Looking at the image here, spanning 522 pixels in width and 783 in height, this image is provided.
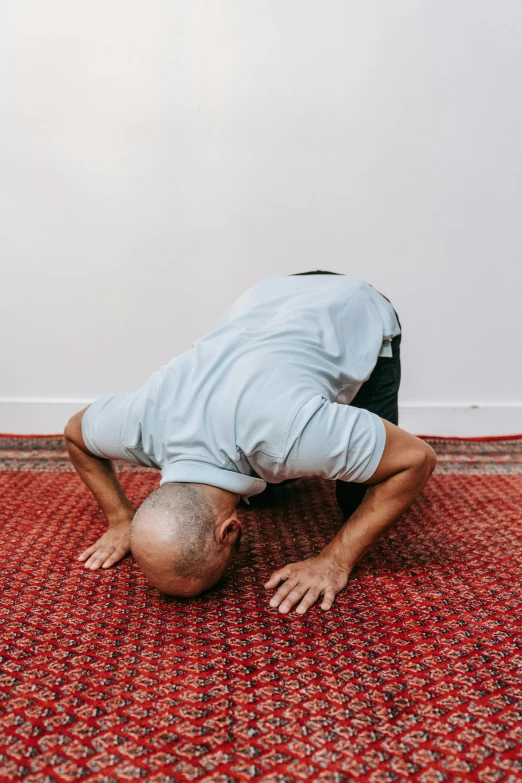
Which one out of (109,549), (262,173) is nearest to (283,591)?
(109,549)

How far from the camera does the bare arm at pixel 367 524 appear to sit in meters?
1.15

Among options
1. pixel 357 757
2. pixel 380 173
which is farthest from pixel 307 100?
pixel 357 757

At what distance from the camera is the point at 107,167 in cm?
221

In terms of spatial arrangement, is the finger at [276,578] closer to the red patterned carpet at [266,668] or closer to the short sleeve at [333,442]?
the red patterned carpet at [266,668]

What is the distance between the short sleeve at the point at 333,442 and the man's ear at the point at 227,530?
4.9 inches

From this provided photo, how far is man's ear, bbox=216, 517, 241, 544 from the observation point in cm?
108

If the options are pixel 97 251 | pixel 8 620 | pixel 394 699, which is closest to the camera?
pixel 394 699

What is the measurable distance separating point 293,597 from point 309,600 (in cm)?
3

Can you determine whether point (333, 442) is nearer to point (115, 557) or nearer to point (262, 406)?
point (262, 406)

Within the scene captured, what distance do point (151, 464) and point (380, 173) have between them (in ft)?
4.59

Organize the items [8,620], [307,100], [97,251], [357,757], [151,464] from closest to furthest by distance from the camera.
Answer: [357,757] → [8,620] → [151,464] → [307,100] → [97,251]

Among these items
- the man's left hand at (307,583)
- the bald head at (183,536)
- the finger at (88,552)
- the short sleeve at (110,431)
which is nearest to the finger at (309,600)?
the man's left hand at (307,583)

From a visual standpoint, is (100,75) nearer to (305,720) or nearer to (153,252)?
(153,252)

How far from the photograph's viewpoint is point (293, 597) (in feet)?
3.82
